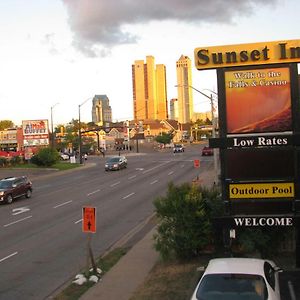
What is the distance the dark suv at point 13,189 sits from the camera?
31.9 m

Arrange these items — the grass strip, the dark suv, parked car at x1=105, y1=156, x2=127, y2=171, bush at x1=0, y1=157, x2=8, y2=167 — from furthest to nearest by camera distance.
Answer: bush at x1=0, y1=157, x2=8, y2=167, parked car at x1=105, y1=156, x2=127, y2=171, the dark suv, the grass strip

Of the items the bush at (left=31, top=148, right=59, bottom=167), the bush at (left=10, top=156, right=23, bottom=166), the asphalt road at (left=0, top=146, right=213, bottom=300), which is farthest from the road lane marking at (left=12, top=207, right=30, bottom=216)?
the bush at (left=10, top=156, right=23, bottom=166)

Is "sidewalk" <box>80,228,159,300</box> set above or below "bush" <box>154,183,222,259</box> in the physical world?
below

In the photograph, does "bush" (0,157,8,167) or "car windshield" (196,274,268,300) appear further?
"bush" (0,157,8,167)

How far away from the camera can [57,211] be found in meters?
26.3

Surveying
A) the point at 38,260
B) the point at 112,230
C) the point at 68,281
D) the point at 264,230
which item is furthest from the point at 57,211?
the point at 264,230

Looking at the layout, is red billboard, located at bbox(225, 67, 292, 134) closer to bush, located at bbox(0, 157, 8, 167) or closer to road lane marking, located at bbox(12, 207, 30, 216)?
road lane marking, located at bbox(12, 207, 30, 216)

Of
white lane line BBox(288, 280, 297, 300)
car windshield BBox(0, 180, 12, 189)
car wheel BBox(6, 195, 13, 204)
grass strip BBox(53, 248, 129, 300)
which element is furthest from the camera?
car windshield BBox(0, 180, 12, 189)

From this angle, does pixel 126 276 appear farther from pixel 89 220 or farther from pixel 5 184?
pixel 5 184

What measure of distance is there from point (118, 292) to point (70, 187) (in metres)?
29.8

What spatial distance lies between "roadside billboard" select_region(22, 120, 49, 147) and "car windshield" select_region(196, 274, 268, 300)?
6657 centimetres

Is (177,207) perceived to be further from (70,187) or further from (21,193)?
(70,187)

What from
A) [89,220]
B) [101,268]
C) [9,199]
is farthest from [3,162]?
[89,220]

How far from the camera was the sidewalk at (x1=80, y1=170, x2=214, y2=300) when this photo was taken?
1099 cm
